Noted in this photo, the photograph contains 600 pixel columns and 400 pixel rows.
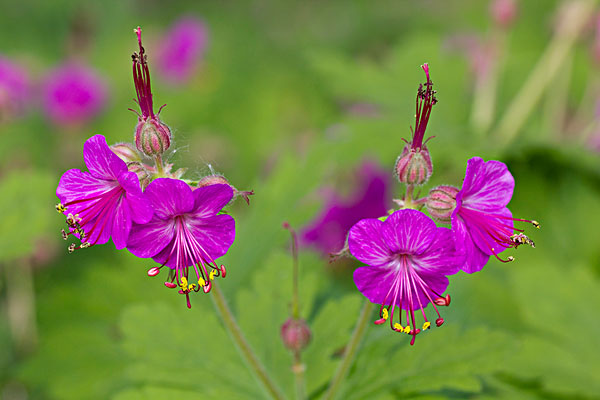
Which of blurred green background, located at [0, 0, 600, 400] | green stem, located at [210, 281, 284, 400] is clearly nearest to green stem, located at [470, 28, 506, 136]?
blurred green background, located at [0, 0, 600, 400]

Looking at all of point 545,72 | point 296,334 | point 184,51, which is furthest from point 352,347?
point 184,51

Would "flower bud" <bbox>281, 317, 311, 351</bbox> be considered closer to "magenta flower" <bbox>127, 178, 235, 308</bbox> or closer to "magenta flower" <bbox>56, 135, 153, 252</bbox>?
"magenta flower" <bbox>127, 178, 235, 308</bbox>

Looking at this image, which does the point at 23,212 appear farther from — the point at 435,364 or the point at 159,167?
the point at 435,364

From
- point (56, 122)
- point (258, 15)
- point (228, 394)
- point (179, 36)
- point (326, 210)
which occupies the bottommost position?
point (228, 394)

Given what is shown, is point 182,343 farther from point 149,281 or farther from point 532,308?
point 532,308

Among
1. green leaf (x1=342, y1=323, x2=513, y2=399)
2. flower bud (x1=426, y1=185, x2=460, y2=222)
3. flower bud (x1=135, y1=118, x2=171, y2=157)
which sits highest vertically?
flower bud (x1=135, y1=118, x2=171, y2=157)

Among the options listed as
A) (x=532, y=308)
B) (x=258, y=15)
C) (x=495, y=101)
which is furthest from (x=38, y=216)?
(x=258, y=15)
